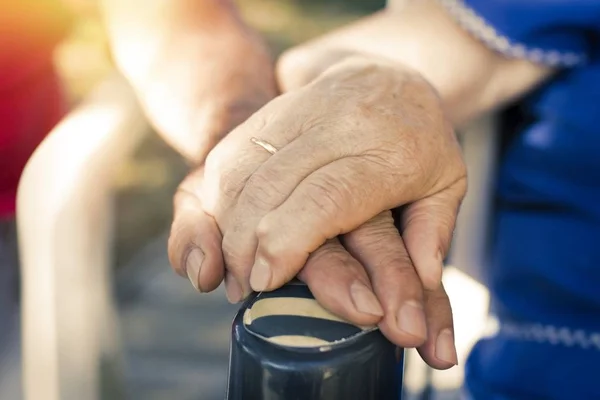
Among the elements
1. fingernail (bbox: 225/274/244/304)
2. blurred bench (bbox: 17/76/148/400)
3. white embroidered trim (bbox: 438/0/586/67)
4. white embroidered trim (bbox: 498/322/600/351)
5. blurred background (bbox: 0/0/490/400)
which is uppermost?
white embroidered trim (bbox: 438/0/586/67)

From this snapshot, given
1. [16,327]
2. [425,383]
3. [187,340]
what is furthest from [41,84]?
[187,340]

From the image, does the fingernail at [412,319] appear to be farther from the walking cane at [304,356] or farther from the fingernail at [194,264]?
the fingernail at [194,264]

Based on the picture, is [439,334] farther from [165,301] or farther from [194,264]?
[165,301]

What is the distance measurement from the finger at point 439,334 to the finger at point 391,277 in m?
0.02

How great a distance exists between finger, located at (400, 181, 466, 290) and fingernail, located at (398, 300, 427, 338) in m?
0.04

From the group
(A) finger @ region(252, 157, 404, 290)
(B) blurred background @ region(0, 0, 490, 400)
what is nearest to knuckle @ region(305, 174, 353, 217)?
(A) finger @ region(252, 157, 404, 290)

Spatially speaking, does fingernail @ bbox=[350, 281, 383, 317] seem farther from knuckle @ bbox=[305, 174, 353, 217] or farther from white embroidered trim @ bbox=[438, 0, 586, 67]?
white embroidered trim @ bbox=[438, 0, 586, 67]

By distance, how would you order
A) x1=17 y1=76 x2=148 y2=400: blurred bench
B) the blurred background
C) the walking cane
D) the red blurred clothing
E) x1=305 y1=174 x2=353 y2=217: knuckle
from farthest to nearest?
the blurred background < the red blurred clothing < x1=17 y1=76 x2=148 y2=400: blurred bench < x1=305 y1=174 x2=353 y2=217: knuckle < the walking cane

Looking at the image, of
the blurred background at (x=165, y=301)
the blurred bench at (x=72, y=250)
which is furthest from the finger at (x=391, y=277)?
the blurred background at (x=165, y=301)

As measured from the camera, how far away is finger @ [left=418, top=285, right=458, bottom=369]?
57cm

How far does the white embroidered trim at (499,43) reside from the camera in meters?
1.06

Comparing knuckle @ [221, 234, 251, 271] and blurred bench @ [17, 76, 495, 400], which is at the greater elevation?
knuckle @ [221, 234, 251, 271]

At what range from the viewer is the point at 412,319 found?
531mm

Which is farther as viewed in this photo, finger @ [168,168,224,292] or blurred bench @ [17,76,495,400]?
blurred bench @ [17,76,495,400]
